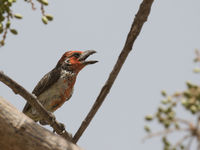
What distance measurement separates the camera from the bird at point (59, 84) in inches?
224

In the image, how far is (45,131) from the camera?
10.0ft

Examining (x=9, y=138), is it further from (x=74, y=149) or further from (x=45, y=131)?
(x=74, y=149)

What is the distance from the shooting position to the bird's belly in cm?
566

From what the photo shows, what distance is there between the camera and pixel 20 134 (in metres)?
2.91

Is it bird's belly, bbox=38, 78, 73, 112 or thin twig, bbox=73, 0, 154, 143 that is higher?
thin twig, bbox=73, 0, 154, 143

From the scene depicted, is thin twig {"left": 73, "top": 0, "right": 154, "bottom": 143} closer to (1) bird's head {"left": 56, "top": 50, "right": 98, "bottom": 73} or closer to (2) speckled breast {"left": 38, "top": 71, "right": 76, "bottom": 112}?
(2) speckled breast {"left": 38, "top": 71, "right": 76, "bottom": 112}

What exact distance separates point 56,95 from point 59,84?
0.21 metres

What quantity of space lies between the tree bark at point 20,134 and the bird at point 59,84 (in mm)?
2568

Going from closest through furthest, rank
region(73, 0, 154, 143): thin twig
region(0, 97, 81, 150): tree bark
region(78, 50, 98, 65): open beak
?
region(0, 97, 81, 150): tree bark → region(73, 0, 154, 143): thin twig → region(78, 50, 98, 65): open beak

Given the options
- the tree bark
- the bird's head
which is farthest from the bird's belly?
the tree bark

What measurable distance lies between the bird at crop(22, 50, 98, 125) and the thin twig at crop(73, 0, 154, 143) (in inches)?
83.5

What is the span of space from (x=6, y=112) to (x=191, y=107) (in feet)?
5.82

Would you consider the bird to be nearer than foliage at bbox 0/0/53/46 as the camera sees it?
No

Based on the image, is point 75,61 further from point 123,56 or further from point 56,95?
point 123,56
